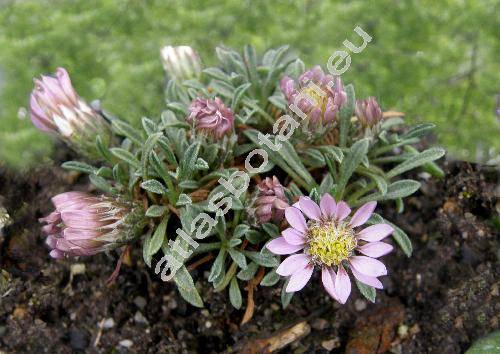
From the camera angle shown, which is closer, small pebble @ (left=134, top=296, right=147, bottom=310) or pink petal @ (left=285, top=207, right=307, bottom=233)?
pink petal @ (left=285, top=207, right=307, bottom=233)

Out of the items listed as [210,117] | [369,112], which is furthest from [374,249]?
[210,117]

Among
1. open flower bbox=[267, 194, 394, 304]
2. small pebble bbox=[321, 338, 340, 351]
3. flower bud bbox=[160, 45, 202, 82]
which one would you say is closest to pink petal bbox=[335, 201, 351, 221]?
open flower bbox=[267, 194, 394, 304]

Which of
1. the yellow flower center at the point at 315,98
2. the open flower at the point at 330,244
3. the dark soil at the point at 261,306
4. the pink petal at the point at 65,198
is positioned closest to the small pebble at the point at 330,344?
the dark soil at the point at 261,306

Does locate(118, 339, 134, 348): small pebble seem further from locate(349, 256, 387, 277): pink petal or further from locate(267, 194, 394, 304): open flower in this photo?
locate(349, 256, 387, 277): pink petal

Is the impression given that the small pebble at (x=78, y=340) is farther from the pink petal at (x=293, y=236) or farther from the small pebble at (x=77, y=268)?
the pink petal at (x=293, y=236)

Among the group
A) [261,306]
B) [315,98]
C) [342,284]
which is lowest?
[261,306]

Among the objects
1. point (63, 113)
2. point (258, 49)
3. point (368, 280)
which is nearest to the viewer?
point (368, 280)

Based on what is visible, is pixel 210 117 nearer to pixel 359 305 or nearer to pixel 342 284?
pixel 342 284
